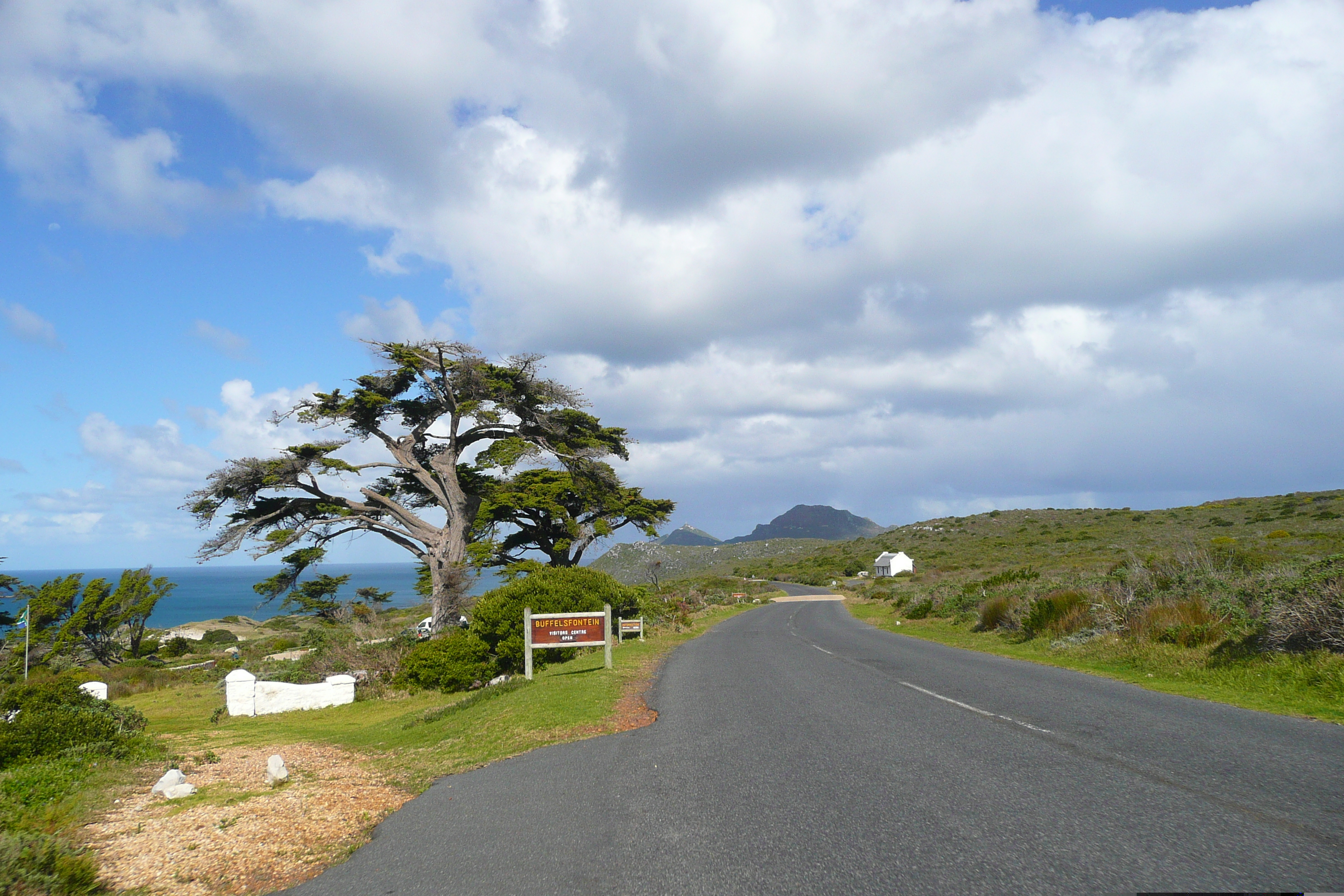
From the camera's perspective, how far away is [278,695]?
17.8m

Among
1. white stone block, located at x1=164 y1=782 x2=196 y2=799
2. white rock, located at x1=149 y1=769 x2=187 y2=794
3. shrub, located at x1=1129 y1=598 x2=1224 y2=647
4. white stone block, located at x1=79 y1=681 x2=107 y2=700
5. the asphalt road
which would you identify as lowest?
white stone block, located at x1=79 y1=681 x2=107 y2=700

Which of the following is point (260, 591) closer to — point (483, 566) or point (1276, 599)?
point (483, 566)

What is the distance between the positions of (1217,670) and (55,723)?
16.8 m

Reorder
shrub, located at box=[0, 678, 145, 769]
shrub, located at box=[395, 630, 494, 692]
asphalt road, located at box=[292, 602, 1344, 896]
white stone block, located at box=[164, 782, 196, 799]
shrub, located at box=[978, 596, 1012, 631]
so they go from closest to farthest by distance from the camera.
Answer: asphalt road, located at box=[292, 602, 1344, 896] → white stone block, located at box=[164, 782, 196, 799] → shrub, located at box=[0, 678, 145, 769] → shrub, located at box=[395, 630, 494, 692] → shrub, located at box=[978, 596, 1012, 631]

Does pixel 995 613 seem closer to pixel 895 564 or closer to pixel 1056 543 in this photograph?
pixel 1056 543

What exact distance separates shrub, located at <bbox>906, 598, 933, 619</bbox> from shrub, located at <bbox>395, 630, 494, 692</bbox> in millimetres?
19103

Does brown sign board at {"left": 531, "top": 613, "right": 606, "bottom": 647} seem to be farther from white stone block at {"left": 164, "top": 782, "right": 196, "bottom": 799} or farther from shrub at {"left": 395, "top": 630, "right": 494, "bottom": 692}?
white stone block at {"left": 164, "top": 782, "right": 196, "bottom": 799}

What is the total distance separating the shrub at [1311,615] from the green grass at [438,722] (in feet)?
34.5

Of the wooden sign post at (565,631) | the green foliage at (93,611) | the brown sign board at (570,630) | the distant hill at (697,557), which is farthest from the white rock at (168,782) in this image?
the distant hill at (697,557)

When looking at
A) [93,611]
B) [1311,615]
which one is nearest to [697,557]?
[93,611]

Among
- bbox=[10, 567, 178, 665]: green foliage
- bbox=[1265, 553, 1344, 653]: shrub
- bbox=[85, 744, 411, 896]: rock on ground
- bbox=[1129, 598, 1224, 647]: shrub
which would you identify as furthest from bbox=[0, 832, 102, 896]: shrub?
bbox=[10, 567, 178, 665]: green foliage

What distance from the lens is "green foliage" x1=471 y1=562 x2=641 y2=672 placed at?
19141 millimetres

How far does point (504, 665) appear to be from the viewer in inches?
770

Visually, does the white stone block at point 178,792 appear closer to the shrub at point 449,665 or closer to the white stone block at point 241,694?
the white stone block at point 241,694
